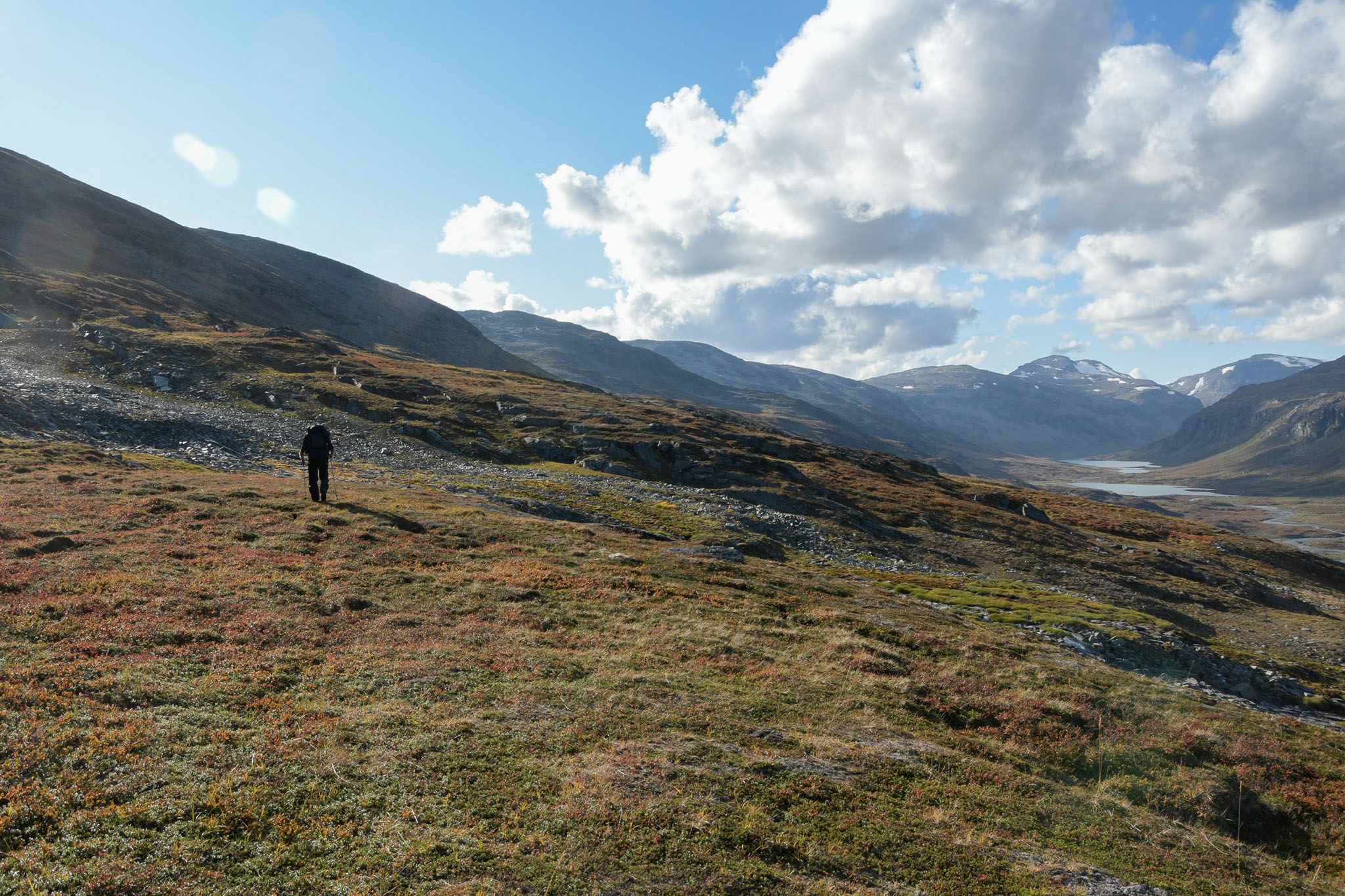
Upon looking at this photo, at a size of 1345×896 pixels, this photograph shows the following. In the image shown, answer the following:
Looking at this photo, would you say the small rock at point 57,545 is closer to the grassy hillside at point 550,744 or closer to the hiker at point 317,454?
the grassy hillside at point 550,744

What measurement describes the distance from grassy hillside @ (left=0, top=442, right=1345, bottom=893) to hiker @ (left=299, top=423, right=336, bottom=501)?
6879mm

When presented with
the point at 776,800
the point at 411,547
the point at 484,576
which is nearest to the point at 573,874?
the point at 776,800

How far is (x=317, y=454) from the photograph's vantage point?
31109mm

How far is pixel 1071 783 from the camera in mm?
13688

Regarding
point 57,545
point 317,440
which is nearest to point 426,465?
point 317,440

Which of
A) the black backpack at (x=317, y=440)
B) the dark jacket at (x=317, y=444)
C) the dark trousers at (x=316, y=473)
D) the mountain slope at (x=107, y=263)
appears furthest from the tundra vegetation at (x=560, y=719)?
the mountain slope at (x=107, y=263)

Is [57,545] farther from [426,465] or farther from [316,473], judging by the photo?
[426,465]

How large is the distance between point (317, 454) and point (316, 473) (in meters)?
1.09

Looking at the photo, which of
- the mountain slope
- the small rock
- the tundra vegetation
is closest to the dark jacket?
the tundra vegetation

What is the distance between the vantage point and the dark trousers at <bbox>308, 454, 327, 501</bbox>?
31062 millimetres

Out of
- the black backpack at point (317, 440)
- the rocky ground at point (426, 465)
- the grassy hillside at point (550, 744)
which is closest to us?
the grassy hillside at point (550, 744)

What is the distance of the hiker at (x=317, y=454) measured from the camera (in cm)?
3092

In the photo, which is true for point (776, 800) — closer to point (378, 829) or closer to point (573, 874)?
point (573, 874)

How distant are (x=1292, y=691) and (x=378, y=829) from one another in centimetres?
4670
